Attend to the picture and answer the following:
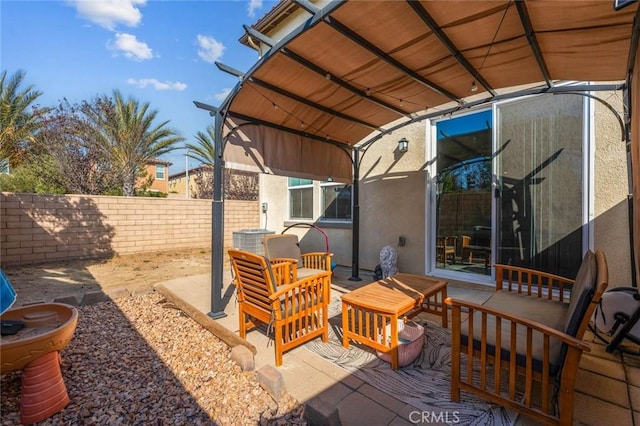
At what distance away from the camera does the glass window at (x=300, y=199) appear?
758 centimetres

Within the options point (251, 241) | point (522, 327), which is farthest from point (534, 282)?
point (251, 241)

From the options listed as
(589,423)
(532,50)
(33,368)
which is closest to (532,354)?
(589,423)

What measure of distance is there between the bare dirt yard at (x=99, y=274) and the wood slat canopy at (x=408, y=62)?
11.5ft

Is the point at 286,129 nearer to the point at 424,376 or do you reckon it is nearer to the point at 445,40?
the point at 445,40

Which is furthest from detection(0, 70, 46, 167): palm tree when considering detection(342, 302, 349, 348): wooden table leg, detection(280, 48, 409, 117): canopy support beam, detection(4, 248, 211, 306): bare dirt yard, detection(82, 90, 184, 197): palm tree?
detection(342, 302, 349, 348): wooden table leg

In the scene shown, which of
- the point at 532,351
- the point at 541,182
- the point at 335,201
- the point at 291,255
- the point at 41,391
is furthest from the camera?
the point at 335,201

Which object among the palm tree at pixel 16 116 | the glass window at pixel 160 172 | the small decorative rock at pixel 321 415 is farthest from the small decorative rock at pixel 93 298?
the glass window at pixel 160 172

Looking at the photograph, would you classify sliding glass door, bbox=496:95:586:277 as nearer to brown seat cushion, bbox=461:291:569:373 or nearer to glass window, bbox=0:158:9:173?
brown seat cushion, bbox=461:291:569:373

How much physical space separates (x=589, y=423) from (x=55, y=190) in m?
14.1

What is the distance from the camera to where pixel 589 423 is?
182cm

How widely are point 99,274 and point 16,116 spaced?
9.19 meters

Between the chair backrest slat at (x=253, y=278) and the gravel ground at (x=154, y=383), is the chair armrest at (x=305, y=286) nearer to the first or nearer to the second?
the chair backrest slat at (x=253, y=278)

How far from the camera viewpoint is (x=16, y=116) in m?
10.2

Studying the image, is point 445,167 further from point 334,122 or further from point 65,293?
point 65,293
